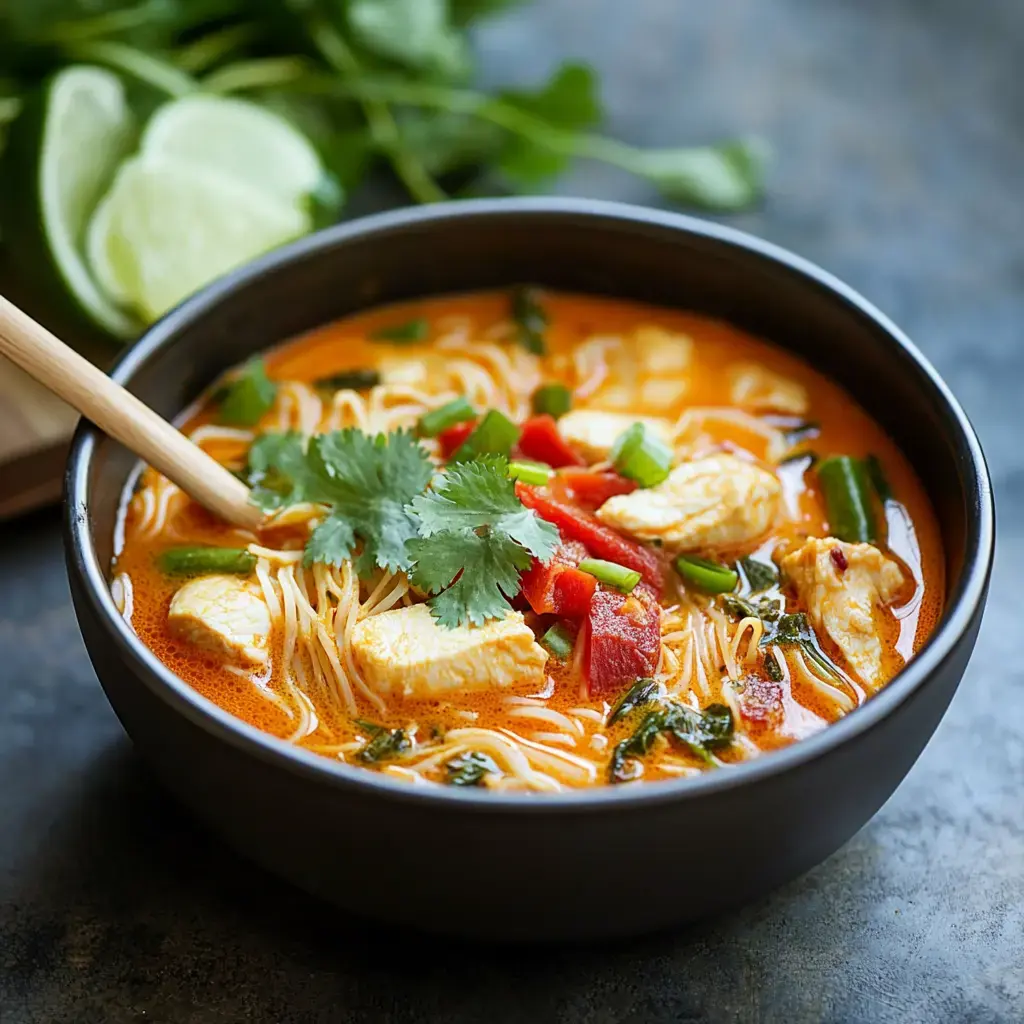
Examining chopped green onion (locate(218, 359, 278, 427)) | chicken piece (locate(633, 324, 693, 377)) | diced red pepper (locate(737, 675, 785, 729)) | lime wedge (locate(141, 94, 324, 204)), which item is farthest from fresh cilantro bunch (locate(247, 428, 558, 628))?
lime wedge (locate(141, 94, 324, 204))

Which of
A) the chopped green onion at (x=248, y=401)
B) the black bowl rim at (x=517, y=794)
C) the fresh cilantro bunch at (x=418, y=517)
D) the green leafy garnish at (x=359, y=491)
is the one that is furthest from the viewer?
the chopped green onion at (x=248, y=401)

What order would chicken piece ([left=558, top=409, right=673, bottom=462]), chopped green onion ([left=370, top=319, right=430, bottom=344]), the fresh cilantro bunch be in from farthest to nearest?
chopped green onion ([left=370, top=319, right=430, bottom=344])
chicken piece ([left=558, top=409, right=673, bottom=462])
the fresh cilantro bunch

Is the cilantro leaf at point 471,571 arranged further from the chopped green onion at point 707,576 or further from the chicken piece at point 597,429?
the chicken piece at point 597,429

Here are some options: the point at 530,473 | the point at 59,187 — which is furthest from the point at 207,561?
the point at 59,187

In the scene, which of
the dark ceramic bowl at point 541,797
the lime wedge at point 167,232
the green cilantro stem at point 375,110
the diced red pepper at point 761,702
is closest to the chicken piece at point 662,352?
the dark ceramic bowl at point 541,797

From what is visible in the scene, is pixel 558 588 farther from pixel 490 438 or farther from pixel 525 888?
pixel 525 888

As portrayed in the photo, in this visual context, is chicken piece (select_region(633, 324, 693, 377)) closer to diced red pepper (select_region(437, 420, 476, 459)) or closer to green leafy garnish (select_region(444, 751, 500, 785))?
diced red pepper (select_region(437, 420, 476, 459))
